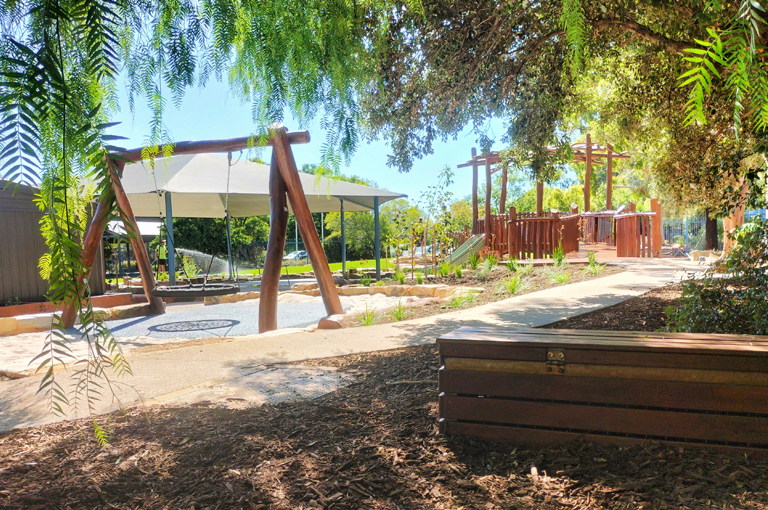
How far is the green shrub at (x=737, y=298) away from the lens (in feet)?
13.4

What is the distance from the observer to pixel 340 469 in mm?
2201

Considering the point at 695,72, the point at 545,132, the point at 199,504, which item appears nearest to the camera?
the point at 695,72

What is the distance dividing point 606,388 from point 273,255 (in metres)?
5.29

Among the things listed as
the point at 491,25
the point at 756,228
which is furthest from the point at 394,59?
the point at 756,228

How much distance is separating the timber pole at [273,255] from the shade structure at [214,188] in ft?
7.84

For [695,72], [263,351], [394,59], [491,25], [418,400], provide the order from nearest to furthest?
[695,72] < [418,400] < [263,351] < [491,25] < [394,59]

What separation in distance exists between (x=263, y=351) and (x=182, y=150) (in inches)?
161

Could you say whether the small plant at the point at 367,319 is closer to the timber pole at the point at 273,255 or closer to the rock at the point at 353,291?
the timber pole at the point at 273,255

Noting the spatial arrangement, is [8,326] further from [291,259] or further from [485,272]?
[291,259]

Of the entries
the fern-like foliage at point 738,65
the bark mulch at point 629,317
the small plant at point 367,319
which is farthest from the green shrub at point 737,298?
the fern-like foliage at point 738,65

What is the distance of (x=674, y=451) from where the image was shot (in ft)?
7.23

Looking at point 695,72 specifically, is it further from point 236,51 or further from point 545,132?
point 545,132

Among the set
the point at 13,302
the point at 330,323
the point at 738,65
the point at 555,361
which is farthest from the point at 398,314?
the point at 13,302

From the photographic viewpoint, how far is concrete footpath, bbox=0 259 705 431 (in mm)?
3283
